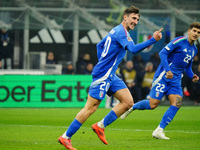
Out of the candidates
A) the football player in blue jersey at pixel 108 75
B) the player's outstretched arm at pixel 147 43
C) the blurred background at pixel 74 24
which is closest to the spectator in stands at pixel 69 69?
the blurred background at pixel 74 24

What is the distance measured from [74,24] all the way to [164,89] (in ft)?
40.2

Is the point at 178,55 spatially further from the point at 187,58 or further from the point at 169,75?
the point at 169,75

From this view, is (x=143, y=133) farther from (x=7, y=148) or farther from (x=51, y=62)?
(x=51, y=62)

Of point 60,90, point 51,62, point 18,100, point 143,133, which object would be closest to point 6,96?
point 18,100

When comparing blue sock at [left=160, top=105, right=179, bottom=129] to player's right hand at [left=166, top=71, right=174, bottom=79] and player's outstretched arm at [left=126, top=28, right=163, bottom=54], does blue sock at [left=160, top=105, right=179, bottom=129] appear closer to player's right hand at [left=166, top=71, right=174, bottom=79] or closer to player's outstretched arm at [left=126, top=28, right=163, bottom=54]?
player's right hand at [left=166, top=71, right=174, bottom=79]

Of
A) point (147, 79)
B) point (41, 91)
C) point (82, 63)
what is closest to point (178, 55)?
point (41, 91)

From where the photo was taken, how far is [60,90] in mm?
18453

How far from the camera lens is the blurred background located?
21.2m

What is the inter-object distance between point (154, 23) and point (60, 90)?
566 centimetres

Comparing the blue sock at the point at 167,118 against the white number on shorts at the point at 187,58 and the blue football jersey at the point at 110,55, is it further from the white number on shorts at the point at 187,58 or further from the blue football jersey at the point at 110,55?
the blue football jersey at the point at 110,55

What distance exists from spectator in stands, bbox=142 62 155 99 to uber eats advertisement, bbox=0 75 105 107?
3.00 meters

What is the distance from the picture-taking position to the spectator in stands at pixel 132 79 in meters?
20.1

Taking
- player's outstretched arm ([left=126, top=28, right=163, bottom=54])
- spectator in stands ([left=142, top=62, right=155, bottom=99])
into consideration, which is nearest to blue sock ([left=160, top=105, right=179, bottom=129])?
player's outstretched arm ([left=126, top=28, right=163, bottom=54])

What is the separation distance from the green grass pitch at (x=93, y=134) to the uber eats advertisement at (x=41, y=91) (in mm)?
3446
